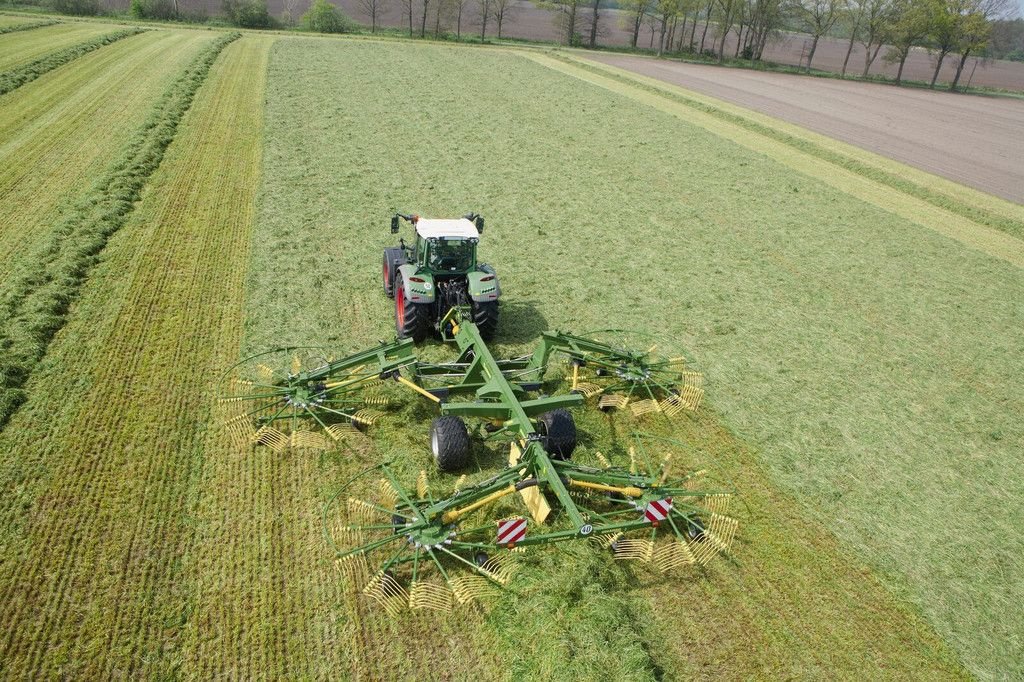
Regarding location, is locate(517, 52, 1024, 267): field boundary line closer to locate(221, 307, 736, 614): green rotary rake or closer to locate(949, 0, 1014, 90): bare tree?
locate(221, 307, 736, 614): green rotary rake

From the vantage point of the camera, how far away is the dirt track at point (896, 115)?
90.5ft

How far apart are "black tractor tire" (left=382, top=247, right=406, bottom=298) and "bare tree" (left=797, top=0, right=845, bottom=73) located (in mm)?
59656

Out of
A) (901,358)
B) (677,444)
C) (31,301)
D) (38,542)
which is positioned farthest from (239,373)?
(901,358)

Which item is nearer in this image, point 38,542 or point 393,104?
point 38,542

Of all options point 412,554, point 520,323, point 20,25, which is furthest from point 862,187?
point 20,25

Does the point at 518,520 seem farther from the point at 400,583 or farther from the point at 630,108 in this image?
the point at 630,108

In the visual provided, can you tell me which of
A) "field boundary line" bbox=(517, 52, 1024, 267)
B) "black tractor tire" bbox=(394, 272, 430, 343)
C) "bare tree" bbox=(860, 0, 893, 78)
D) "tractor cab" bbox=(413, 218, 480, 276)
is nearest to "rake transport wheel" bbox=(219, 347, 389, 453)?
"black tractor tire" bbox=(394, 272, 430, 343)

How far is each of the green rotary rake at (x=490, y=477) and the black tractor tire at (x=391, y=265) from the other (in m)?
1.95

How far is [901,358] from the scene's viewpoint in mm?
11648

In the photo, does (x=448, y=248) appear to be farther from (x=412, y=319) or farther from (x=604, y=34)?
(x=604, y=34)

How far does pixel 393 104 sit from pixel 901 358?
75.7 feet

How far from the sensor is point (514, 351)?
10.6 m

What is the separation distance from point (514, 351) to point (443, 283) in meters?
A: 1.59

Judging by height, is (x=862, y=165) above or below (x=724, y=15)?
below
